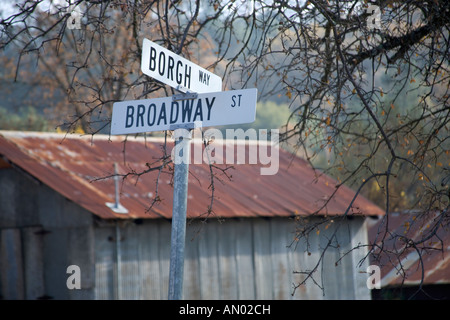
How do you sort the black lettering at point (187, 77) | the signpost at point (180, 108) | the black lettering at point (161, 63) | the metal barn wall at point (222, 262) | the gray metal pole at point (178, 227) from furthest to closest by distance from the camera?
the metal barn wall at point (222, 262) < the black lettering at point (187, 77) < the black lettering at point (161, 63) < the signpost at point (180, 108) < the gray metal pole at point (178, 227)

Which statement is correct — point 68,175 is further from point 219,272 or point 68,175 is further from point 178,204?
point 178,204

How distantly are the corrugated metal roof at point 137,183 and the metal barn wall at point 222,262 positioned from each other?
42cm

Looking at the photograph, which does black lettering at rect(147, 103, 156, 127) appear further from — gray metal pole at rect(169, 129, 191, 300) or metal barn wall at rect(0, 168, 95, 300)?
metal barn wall at rect(0, 168, 95, 300)

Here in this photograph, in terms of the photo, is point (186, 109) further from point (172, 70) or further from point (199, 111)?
point (172, 70)

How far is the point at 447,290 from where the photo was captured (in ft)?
55.1

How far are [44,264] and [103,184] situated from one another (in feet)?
6.64

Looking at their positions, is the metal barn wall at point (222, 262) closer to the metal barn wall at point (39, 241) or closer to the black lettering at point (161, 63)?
the metal barn wall at point (39, 241)

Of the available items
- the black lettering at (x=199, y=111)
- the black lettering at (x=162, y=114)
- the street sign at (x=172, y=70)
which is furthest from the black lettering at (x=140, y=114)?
the black lettering at (x=199, y=111)

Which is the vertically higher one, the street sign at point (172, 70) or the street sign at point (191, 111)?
the street sign at point (172, 70)

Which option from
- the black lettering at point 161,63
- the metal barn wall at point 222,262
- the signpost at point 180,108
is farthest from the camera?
the metal barn wall at point 222,262

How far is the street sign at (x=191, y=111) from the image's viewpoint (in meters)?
4.20

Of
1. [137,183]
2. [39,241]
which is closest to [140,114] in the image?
[39,241]

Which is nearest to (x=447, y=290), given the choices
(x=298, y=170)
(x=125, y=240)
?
(x=298, y=170)

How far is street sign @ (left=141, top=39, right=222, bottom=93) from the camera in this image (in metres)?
4.17
